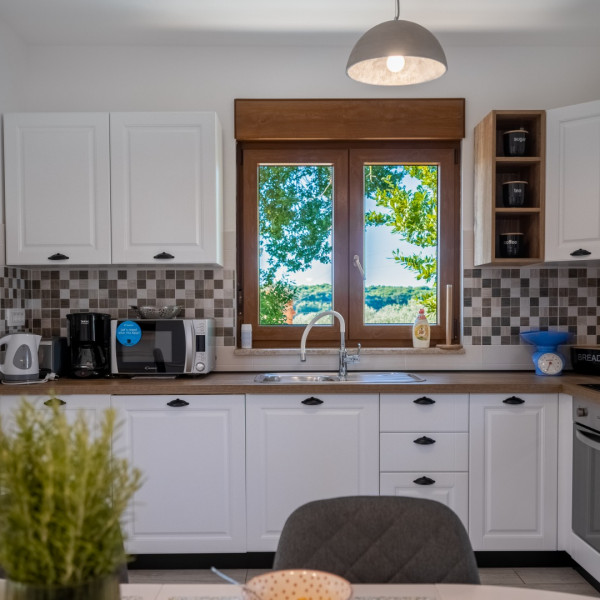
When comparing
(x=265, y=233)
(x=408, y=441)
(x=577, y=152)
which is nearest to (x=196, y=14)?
(x=265, y=233)

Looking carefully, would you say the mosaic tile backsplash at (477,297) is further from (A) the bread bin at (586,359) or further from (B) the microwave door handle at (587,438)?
(B) the microwave door handle at (587,438)

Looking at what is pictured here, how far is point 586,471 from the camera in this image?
8.31ft

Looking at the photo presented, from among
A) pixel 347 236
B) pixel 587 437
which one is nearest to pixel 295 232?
pixel 347 236

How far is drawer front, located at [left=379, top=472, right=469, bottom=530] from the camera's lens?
274 centimetres

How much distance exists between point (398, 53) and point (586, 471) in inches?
72.8

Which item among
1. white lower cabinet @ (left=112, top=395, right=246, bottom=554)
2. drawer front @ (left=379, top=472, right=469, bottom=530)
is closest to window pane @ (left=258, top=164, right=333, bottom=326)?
white lower cabinet @ (left=112, top=395, right=246, bottom=554)

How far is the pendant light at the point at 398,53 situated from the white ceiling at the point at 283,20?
34.7 inches

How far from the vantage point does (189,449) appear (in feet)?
9.00

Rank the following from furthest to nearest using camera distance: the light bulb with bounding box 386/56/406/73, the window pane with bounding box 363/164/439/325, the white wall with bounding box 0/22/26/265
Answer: the window pane with bounding box 363/164/439/325 < the white wall with bounding box 0/22/26/265 < the light bulb with bounding box 386/56/406/73

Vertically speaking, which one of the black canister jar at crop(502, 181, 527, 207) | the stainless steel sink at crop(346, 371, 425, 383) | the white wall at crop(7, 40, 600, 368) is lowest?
the stainless steel sink at crop(346, 371, 425, 383)

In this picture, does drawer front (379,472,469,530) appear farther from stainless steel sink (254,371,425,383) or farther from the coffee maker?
the coffee maker

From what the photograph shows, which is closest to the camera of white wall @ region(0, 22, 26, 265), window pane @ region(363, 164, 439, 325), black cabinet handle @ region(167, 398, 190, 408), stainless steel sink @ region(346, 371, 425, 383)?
black cabinet handle @ region(167, 398, 190, 408)

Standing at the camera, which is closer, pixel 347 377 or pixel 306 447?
pixel 306 447

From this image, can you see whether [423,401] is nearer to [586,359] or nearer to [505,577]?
[505,577]
